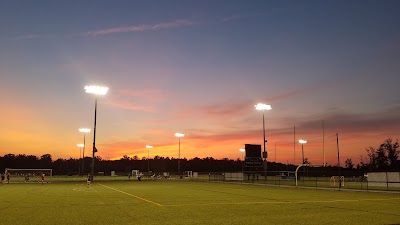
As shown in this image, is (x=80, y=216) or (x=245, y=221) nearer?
(x=245, y=221)

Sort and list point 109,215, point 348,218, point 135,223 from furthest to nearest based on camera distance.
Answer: point 109,215
point 348,218
point 135,223

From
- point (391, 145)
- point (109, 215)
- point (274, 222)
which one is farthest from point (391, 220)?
point (391, 145)

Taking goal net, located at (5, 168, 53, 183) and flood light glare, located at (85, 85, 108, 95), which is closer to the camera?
flood light glare, located at (85, 85, 108, 95)

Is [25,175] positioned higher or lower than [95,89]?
lower

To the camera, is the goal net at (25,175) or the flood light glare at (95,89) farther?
the goal net at (25,175)

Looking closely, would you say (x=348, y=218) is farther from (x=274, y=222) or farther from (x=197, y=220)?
(x=197, y=220)

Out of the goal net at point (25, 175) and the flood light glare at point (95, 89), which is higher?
the flood light glare at point (95, 89)

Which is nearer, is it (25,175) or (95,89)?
(95,89)

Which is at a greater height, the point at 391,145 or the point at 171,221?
the point at 391,145

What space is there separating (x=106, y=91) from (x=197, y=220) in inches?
1774

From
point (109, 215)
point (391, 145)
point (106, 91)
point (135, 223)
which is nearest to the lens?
point (135, 223)

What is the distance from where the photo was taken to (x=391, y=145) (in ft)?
468

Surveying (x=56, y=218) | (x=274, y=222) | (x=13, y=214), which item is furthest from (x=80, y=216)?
(x=274, y=222)

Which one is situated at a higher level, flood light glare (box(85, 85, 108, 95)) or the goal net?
flood light glare (box(85, 85, 108, 95))
